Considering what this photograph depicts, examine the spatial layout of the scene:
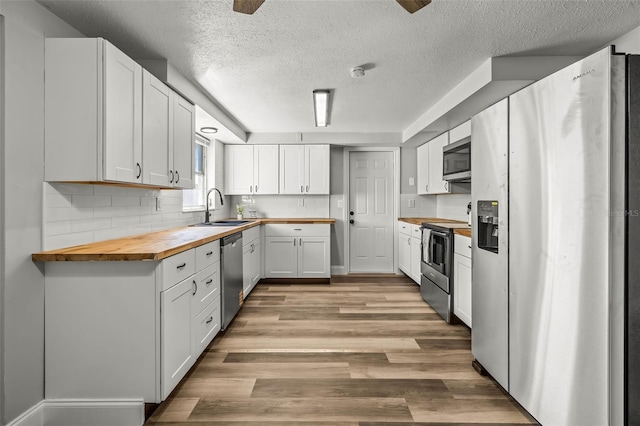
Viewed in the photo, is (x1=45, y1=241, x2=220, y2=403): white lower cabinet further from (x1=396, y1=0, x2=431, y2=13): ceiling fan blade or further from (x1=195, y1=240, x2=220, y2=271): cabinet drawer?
(x1=396, y1=0, x2=431, y2=13): ceiling fan blade

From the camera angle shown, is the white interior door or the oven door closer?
the oven door

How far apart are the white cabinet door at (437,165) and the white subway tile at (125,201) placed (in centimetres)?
342

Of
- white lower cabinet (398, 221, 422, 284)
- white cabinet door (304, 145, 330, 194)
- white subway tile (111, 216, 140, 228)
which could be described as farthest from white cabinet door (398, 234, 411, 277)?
white subway tile (111, 216, 140, 228)

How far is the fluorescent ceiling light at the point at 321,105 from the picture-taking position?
3158 millimetres

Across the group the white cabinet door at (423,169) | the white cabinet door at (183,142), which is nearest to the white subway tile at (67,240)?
the white cabinet door at (183,142)

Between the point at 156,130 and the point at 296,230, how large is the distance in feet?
8.88

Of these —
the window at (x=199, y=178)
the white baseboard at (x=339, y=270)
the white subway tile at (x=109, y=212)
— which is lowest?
the white baseboard at (x=339, y=270)

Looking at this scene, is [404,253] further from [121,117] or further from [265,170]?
[121,117]

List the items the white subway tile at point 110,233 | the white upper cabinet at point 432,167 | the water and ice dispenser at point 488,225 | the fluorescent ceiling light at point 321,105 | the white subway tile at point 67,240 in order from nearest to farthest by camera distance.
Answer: the white subway tile at point 67,240 < the water and ice dispenser at point 488,225 < the white subway tile at point 110,233 < the fluorescent ceiling light at point 321,105 < the white upper cabinet at point 432,167

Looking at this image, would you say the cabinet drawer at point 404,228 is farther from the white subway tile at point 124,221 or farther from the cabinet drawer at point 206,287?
the white subway tile at point 124,221

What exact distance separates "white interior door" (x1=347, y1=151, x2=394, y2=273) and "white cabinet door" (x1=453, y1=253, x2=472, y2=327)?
2.36 metres

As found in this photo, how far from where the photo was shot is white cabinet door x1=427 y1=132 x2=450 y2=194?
419 cm

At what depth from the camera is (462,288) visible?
2.96 meters

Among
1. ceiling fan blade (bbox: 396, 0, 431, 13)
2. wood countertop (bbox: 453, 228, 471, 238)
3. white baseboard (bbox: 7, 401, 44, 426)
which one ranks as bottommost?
white baseboard (bbox: 7, 401, 44, 426)
